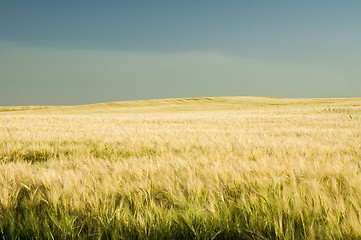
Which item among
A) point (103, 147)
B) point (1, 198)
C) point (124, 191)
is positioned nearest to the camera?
point (1, 198)

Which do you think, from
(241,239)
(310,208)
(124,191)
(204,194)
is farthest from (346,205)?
(124,191)

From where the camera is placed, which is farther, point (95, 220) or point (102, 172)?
point (102, 172)

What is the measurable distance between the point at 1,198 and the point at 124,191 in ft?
2.93

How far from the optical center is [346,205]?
1.64 m

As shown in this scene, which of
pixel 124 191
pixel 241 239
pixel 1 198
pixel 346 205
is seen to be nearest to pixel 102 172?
pixel 124 191

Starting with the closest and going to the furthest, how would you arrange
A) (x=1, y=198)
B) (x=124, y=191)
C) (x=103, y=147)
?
(x=1, y=198)
(x=124, y=191)
(x=103, y=147)

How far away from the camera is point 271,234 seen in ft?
4.69

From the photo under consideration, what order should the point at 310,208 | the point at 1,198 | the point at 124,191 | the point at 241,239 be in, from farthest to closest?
the point at 124,191 < the point at 1,198 < the point at 310,208 < the point at 241,239

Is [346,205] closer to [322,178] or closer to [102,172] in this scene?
[322,178]

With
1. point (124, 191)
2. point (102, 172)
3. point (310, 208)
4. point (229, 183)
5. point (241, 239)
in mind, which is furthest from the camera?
point (102, 172)

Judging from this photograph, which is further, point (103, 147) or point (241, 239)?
point (103, 147)

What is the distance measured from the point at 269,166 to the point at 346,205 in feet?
3.69

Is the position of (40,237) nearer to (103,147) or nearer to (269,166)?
(269,166)

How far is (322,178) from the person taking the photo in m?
2.29
